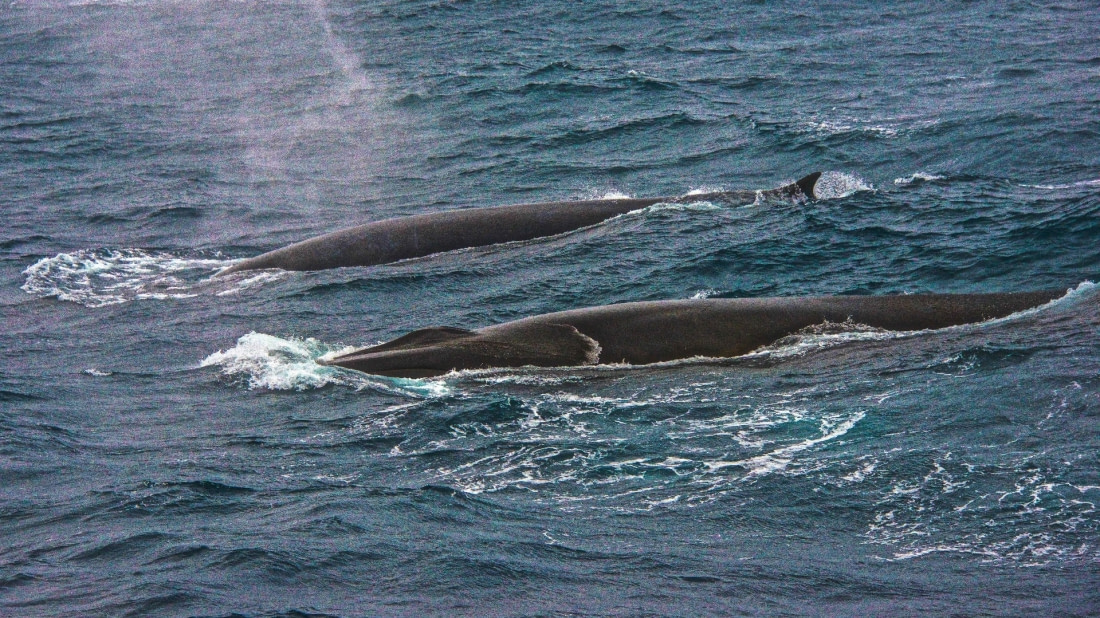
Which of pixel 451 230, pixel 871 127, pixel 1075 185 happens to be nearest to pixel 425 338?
pixel 451 230

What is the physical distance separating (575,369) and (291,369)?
151 inches

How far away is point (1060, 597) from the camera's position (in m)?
9.49

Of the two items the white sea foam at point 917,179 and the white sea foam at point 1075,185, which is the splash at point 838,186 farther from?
the white sea foam at point 1075,185

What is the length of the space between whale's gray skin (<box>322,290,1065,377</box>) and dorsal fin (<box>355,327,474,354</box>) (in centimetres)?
1

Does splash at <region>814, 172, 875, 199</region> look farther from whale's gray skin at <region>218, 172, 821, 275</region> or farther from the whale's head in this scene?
the whale's head

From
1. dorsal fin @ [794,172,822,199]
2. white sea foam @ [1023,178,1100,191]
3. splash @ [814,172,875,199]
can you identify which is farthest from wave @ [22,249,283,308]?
white sea foam @ [1023,178,1100,191]

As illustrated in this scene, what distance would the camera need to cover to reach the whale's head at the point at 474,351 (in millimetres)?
16000

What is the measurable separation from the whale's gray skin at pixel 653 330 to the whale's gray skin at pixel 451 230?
6.93 meters

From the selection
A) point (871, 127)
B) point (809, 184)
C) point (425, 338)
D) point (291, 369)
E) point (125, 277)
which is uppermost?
point (871, 127)

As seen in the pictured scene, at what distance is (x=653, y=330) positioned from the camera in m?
16.5

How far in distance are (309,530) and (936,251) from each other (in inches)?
506

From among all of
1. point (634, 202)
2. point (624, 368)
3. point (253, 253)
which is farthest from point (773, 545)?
point (253, 253)

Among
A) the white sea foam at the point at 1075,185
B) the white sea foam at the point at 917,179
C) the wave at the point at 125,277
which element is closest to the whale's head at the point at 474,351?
the wave at the point at 125,277

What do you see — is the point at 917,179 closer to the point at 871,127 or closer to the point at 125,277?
the point at 871,127
